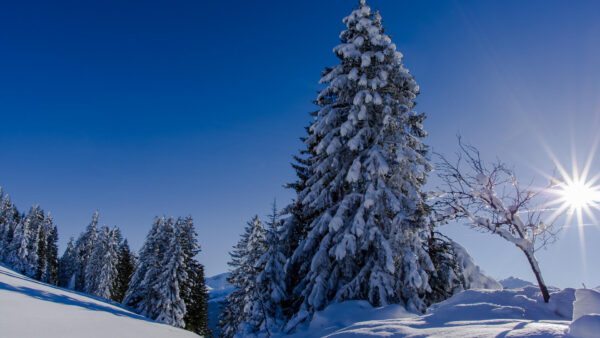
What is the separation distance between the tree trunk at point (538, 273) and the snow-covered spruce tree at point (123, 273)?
5486 cm

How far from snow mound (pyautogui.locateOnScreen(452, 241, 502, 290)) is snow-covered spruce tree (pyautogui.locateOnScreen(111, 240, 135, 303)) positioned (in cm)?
5143

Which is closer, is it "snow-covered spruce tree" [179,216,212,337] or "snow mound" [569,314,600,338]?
"snow mound" [569,314,600,338]

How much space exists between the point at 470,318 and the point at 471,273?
7.40 m

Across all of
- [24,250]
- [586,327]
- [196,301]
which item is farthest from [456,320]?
[24,250]

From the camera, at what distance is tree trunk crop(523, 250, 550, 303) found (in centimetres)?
695

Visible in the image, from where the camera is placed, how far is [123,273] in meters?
52.0

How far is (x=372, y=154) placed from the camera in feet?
40.9

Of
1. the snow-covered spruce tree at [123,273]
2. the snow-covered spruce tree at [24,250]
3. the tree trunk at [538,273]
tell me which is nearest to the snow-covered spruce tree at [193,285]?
the snow-covered spruce tree at [123,273]

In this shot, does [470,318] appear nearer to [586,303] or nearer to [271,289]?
[586,303]

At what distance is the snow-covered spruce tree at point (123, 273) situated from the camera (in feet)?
166

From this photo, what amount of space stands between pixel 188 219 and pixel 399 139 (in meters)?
31.0

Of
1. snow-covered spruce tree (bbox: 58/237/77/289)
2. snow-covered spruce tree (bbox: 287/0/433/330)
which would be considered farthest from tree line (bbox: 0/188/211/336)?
snow-covered spruce tree (bbox: 287/0/433/330)

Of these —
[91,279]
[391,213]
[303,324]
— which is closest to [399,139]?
[391,213]

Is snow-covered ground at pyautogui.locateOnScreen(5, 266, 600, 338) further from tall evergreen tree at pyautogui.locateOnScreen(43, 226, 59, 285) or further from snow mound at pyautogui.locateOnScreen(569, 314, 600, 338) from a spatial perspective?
tall evergreen tree at pyautogui.locateOnScreen(43, 226, 59, 285)
